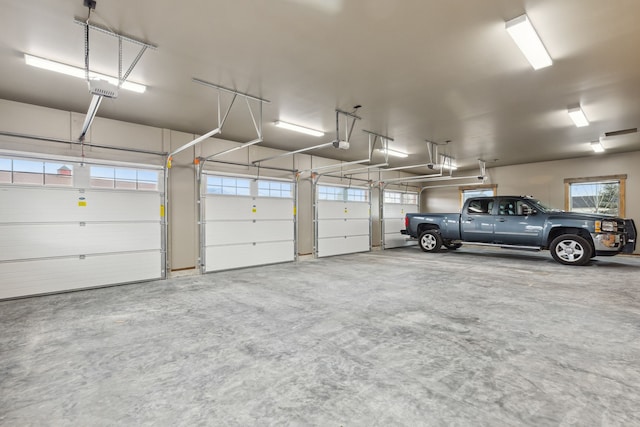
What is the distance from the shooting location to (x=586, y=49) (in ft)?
11.1

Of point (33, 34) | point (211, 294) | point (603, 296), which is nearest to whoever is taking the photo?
point (33, 34)

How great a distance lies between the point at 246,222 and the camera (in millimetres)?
7480

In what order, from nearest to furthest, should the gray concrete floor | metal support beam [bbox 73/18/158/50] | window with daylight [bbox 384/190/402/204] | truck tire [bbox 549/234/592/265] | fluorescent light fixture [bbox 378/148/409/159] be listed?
the gray concrete floor → metal support beam [bbox 73/18/158/50] → truck tire [bbox 549/234/592/265] → fluorescent light fixture [bbox 378/148/409/159] → window with daylight [bbox 384/190/402/204]

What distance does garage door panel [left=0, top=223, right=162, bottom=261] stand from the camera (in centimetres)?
472

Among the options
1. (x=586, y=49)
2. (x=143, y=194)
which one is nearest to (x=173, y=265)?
(x=143, y=194)

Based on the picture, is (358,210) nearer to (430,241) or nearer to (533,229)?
(430,241)

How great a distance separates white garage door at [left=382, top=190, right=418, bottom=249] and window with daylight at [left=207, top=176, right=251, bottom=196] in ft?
19.2

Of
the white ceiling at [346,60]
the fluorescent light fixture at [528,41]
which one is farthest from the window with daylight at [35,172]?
the fluorescent light fixture at [528,41]

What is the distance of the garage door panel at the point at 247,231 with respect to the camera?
6.93 m

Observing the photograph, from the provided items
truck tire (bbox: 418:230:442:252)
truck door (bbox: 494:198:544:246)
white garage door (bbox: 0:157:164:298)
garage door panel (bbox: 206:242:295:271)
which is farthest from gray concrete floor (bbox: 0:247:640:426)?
truck tire (bbox: 418:230:442:252)

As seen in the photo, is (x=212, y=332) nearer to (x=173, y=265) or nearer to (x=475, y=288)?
(x=173, y=265)

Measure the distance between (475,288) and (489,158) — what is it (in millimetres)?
6434

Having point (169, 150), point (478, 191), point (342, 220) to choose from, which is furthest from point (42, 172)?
point (478, 191)

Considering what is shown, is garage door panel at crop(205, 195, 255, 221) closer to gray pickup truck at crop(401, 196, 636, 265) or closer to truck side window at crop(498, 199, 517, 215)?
gray pickup truck at crop(401, 196, 636, 265)
